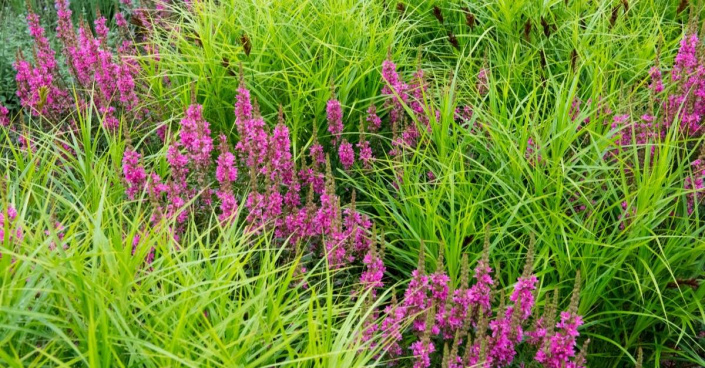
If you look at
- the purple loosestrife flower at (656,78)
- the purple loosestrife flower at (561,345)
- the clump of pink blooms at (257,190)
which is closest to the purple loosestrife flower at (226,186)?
the clump of pink blooms at (257,190)

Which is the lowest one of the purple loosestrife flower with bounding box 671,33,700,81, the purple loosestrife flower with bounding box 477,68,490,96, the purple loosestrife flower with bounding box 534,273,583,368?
the purple loosestrife flower with bounding box 534,273,583,368

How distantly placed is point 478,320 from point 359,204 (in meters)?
1.17

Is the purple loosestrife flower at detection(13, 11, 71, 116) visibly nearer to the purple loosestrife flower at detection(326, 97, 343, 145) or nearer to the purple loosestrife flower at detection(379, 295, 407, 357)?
the purple loosestrife flower at detection(326, 97, 343, 145)

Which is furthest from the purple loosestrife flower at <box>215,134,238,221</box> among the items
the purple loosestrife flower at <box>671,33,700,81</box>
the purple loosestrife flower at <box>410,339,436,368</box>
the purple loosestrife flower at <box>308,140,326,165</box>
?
the purple loosestrife flower at <box>671,33,700,81</box>

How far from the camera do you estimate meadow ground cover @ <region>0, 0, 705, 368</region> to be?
2.21m

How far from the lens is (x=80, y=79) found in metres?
4.02

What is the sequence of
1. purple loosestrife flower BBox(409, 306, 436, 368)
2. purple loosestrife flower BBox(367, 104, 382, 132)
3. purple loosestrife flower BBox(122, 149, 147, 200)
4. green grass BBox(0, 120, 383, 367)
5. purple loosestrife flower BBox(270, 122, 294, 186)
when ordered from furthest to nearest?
purple loosestrife flower BBox(367, 104, 382, 132), purple loosestrife flower BBox(270, 122, 294, 186), purple loosestrife flower BBox(122, 149, 147, 200), purple loosestrife flower BBox(409, 306, 436, 368), green grass BBox(0, 120, 383, 367)

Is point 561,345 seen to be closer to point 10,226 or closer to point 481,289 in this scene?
point 481,289

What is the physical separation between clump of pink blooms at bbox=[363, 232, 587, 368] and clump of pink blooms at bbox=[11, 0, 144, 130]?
6.10 ft

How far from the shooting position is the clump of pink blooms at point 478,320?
2.31 meters

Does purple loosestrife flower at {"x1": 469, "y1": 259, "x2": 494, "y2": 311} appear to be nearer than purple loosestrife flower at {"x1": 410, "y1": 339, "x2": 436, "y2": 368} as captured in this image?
No

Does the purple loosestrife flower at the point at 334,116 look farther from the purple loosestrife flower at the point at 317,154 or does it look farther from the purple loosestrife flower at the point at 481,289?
the purple loosestrife flower at the point at 481,289

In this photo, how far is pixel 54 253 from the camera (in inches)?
87.1

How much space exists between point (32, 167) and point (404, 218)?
150 centimetres
